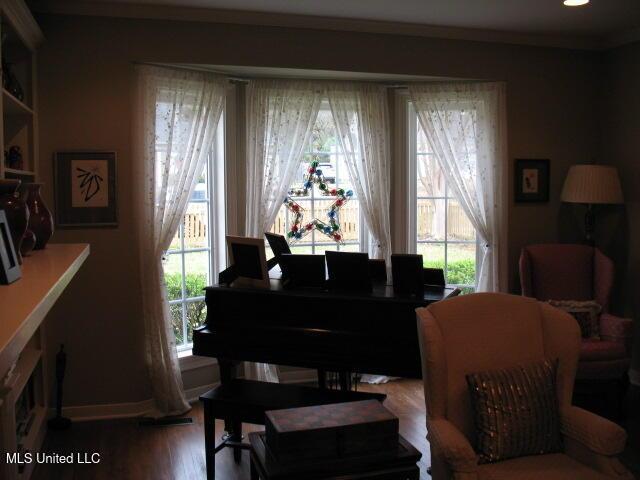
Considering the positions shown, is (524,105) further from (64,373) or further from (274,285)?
(64,373)

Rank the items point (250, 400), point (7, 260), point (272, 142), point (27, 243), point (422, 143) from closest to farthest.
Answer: point (7, 260) < point (27, 243) < point (250, 400) < point (272, 142) < point (422, 143)

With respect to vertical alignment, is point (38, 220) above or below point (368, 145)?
below

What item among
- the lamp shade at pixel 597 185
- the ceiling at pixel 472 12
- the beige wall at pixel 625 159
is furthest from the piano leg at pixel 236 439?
the beige wall at pixel 625 159

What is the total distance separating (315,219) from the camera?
500 centimetres

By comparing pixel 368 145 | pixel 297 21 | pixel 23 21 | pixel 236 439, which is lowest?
pixel 236 439

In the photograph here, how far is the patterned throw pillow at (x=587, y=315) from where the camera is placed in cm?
441

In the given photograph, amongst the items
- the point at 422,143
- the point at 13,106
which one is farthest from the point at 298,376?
the point at 13,106

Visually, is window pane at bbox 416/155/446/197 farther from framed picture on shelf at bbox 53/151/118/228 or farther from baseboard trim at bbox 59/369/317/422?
baseboard trim at bbox 59/369/317/422

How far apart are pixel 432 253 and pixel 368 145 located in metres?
1.09

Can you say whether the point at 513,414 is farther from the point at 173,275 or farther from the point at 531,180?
the point at 531,180

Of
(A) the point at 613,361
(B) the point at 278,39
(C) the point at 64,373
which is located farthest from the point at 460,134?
(C) the point at 64,373

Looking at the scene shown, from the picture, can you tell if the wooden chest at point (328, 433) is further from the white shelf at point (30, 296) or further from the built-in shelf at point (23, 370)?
the built-in shelf at point (23, 370)

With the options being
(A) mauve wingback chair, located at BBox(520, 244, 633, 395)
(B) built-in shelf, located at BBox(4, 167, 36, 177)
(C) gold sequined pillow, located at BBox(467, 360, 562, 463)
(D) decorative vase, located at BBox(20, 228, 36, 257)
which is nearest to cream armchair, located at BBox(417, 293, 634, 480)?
(C) gold sequined pillow, located at BBox(467, 360, 562, 463)

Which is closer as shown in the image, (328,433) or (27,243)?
(328,433)
